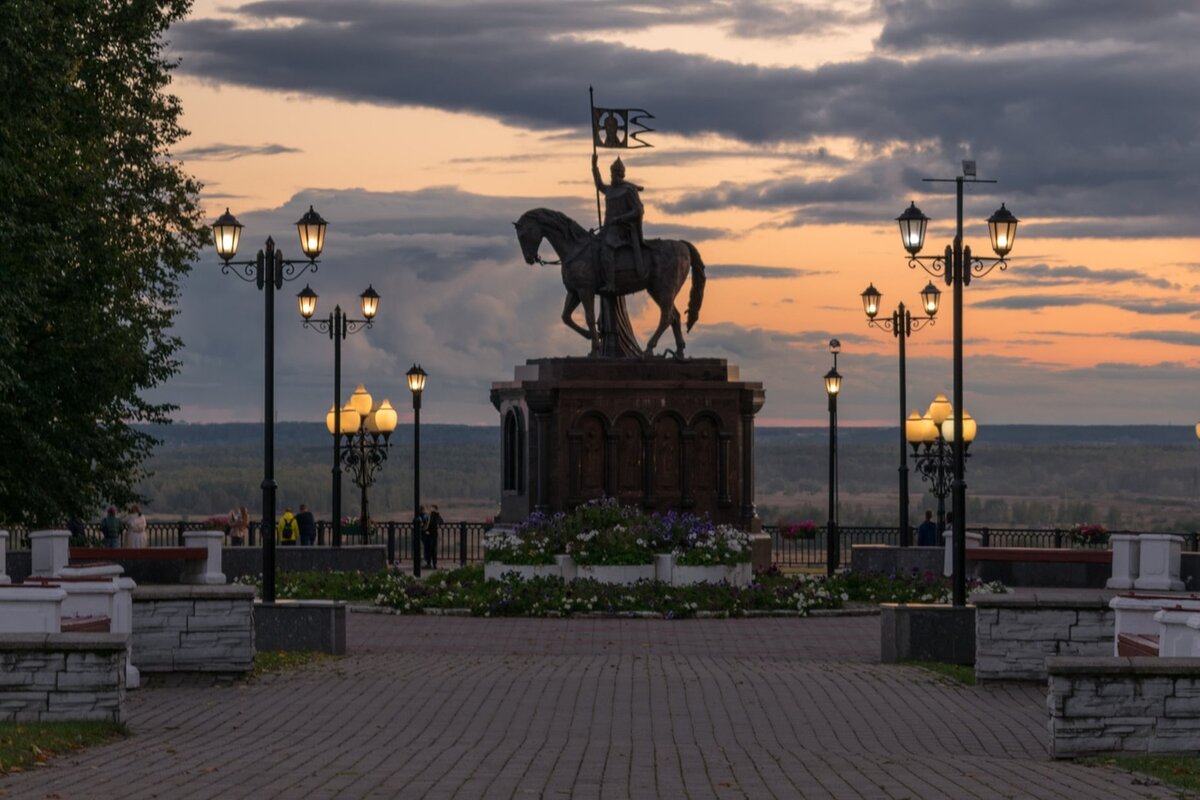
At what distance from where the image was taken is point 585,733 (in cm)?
1752

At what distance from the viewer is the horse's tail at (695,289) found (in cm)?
4272

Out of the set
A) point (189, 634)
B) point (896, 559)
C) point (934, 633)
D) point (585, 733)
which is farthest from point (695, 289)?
point (585, 733)

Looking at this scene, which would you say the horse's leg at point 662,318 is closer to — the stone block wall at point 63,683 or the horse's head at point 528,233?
the horse's head at point 528,233

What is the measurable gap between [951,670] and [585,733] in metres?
6.92

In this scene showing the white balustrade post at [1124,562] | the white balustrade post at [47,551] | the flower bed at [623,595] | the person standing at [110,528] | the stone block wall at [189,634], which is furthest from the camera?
the person standing at [110,528]

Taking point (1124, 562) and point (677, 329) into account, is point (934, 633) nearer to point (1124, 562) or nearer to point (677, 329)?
point (1124, 562)

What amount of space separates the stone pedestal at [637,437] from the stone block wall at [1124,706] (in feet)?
77.9

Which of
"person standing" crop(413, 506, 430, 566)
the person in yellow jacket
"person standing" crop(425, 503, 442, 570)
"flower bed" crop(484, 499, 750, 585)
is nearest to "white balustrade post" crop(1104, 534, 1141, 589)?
"flower bed" crop(484, 499, 750, 585)

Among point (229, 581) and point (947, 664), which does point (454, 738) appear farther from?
point (229, 581)

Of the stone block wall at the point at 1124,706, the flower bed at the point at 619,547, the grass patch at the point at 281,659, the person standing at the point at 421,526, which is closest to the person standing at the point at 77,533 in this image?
the person standing at the point at 421,526

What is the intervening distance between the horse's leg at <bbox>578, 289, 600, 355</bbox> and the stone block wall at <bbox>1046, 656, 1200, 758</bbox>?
84.0 feet

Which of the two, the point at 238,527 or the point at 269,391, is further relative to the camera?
the point at 238,527

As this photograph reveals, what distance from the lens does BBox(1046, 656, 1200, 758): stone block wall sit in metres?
16.2

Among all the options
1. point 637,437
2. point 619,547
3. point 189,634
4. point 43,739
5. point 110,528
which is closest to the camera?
point 43,739
